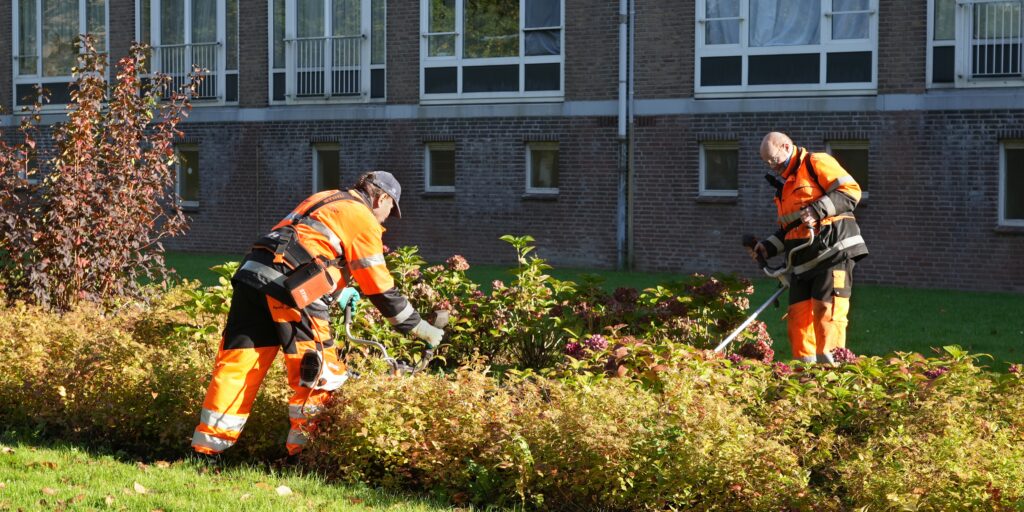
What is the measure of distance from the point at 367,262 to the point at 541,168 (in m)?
16.9

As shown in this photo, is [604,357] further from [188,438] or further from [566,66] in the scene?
→ [566,66]

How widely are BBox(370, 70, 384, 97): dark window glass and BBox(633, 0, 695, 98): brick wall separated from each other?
17.2 feet

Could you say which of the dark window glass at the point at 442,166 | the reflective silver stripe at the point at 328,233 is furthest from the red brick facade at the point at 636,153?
the reflective silver stripe at the point at 328,233

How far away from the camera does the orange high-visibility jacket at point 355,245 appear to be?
22.4 feet

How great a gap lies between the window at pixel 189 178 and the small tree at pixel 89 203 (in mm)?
16424

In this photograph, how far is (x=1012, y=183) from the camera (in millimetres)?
19828

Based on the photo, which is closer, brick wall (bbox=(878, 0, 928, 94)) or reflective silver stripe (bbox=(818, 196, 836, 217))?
reflective silver stripe (bbox=(818, 196, 836, 217))

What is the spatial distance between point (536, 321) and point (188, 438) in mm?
3079

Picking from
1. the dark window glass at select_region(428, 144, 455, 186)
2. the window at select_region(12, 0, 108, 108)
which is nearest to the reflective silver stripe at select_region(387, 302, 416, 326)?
the dark window glass at select_region(428, 144, 455, 186)

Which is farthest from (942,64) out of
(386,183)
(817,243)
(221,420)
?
(221,420)

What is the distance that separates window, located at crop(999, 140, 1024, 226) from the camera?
19.8 m

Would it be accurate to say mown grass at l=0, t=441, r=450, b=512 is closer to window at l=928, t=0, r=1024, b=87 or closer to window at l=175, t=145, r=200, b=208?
window at l=928, t=0, r=1024, b=87

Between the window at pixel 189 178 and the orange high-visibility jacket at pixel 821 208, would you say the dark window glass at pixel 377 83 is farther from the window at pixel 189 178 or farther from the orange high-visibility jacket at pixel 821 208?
the orange high-visibility jacket at pixel 821 208

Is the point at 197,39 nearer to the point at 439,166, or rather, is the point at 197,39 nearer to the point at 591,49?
the point at 439,166
